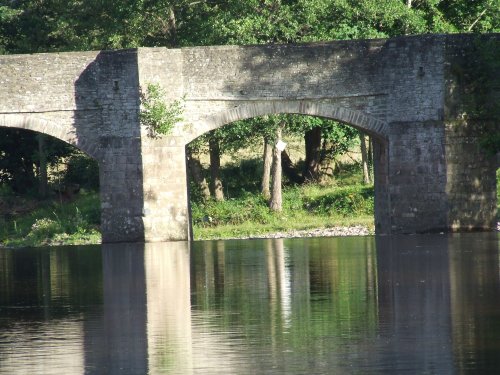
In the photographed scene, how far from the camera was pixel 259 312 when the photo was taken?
1312 cm

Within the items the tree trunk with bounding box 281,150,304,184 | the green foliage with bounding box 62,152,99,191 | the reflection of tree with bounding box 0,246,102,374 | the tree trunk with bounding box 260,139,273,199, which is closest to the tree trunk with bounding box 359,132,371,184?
the tree trunk with bounding box 260,139,273,199

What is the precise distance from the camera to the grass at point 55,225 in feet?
85.9

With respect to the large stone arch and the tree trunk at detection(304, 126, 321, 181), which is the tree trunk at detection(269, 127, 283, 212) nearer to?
the tree trunk at detection(304, 126, 321, 181)

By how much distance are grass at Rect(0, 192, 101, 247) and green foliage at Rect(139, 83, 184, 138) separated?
141 inches

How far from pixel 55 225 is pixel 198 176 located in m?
4.25

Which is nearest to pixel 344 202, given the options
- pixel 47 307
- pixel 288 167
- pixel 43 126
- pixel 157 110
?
pixel 288 167

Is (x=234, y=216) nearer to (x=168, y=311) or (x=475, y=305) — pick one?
A: (x=168, y=311)

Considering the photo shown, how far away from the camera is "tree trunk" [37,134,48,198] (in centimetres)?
3106

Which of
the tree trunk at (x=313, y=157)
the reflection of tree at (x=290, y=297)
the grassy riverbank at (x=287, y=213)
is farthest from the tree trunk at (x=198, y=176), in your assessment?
the reflection of tree at (x=290, y=297)

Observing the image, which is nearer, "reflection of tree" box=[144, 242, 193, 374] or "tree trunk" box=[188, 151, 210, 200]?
"reflection of tree" box=[144, 242, 193, 374]

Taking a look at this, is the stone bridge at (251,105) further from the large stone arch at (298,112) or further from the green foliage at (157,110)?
the green foliage at (157,110)

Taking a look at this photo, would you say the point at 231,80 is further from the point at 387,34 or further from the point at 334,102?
the point at 387,34

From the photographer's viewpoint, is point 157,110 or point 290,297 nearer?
point 290,297

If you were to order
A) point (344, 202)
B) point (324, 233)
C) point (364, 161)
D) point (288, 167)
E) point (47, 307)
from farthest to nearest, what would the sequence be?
point (288, 167) < point (364, 161) < point (344, 202) < point (324, 233) < point (47, 307)
